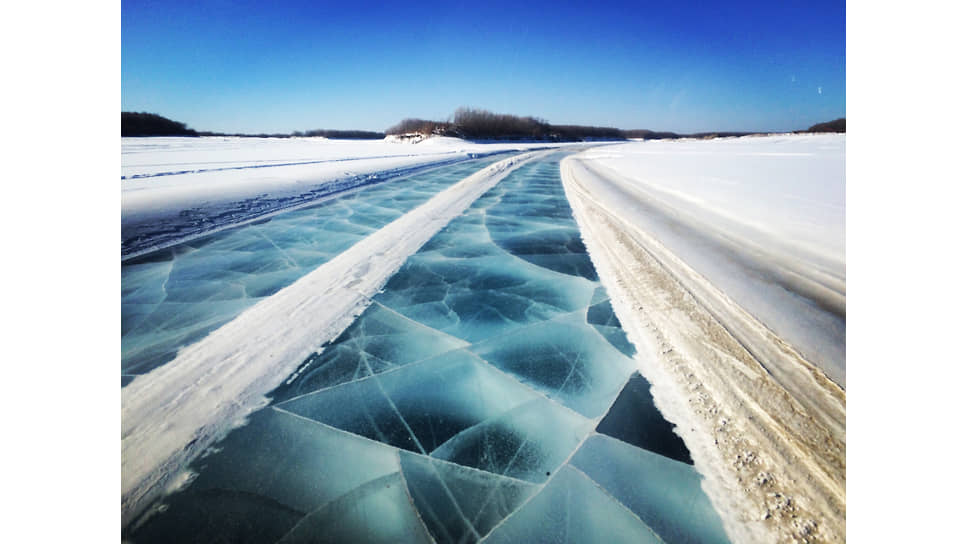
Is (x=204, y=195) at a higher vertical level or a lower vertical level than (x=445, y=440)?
higher

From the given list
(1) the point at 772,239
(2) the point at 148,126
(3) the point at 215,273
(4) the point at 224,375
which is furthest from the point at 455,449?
→ (2) the point at 148,126

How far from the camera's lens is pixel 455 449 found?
5.02 feet

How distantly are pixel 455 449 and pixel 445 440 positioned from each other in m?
0.06

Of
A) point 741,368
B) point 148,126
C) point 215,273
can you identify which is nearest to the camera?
point 741,368

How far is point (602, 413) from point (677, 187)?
6406mm

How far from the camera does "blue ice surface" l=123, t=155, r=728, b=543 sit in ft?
4.08

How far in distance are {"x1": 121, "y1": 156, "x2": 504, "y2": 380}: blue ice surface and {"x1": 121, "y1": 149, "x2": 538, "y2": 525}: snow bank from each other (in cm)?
19

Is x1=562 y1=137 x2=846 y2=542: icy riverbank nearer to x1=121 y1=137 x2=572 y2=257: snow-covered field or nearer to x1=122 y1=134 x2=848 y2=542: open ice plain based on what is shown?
x1=122 y1=134 x2=848 y2=542: open ice plain

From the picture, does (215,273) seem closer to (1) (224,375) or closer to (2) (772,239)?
(1) (224,375)

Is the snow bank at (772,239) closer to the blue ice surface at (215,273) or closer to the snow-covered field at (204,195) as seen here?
the blue ice surface at (215,273)

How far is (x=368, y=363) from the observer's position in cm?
208

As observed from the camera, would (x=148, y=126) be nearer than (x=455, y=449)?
No
